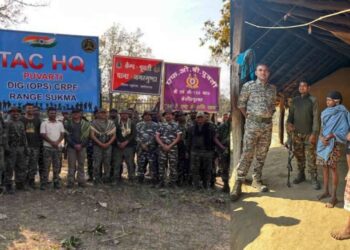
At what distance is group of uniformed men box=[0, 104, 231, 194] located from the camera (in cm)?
786

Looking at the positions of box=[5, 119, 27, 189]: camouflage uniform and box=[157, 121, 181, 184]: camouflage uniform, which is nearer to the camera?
box=[5, 119, 27, 189]: camouflage uniform

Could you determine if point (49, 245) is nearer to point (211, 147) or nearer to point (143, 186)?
point (143, 186)

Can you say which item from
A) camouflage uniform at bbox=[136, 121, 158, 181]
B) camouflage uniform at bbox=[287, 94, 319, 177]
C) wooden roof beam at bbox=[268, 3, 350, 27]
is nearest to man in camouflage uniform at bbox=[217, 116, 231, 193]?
camouflage uniform at bbox=[136, 121, 158, 181]

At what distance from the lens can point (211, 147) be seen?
8484 mm

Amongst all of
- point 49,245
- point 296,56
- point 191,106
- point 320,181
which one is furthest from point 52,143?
point 296,56

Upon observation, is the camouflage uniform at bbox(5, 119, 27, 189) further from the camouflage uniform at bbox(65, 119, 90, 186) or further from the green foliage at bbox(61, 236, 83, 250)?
the green foliage at bbox(61, 236, 83, 250)

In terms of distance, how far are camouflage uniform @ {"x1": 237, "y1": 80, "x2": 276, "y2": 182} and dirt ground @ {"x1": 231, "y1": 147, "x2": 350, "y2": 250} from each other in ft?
1.94

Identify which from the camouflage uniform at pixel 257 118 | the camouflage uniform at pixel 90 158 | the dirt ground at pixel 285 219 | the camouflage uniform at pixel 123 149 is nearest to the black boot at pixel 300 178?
the dirt ground at pixel 285 219

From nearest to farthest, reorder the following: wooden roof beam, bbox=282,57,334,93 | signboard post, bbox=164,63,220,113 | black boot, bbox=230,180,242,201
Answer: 1. black boot, bbox=230,180,242,201
2. signboard post, bbox=164,63,220,113
3. wooden roof beam, bbox=282,57,334,93

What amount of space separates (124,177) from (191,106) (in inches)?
102

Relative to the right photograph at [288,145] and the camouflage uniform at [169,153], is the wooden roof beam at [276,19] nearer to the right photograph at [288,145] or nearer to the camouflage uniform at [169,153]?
the right photograph at [288,145]

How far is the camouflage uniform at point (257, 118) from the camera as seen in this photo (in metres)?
6.46

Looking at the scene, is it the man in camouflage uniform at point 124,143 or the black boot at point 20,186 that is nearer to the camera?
the black boot at point 20,186

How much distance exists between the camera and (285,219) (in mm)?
5578
